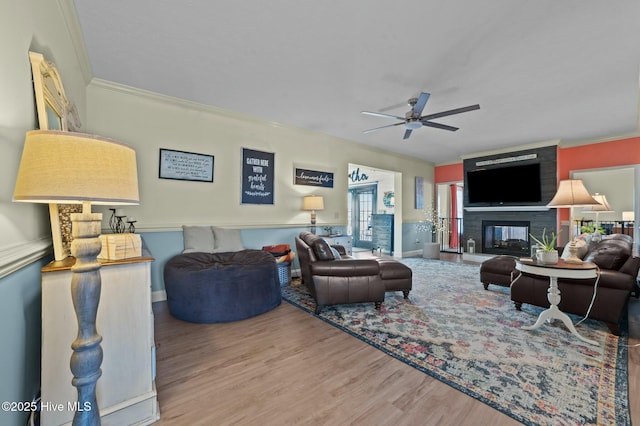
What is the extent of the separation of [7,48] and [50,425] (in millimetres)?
1744

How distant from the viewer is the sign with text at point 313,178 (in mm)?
4898

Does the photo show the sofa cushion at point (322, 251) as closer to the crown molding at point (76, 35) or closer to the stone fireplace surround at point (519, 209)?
the crown molding at point (76, 35)

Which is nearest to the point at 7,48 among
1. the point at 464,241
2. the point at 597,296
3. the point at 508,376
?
the point at 508,376

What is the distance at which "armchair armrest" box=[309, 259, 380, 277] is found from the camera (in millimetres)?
2951

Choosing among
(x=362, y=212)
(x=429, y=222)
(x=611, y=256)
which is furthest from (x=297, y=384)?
(x=362, y=212)

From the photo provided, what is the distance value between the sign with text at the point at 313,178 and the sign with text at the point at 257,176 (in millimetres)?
551

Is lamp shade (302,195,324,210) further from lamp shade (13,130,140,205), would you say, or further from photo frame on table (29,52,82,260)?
lamp shade (13,130,140,205)

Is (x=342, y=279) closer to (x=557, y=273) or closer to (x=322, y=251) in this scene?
(x=322, y=251)

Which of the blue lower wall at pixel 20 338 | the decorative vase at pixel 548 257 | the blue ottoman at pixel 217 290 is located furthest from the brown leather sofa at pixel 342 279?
the blue lower wall at pixel 20 338

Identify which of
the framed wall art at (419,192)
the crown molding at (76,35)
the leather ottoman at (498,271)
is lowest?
the leather ottoman at (498,271)

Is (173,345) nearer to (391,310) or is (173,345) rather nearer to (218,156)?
(391,310)

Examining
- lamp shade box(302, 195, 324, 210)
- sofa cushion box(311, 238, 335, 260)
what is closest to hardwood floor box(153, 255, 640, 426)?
sofa cushion box(311, 238, 335, 260)

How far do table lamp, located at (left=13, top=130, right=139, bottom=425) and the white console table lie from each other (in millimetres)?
268

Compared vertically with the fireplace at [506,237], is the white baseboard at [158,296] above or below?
below
